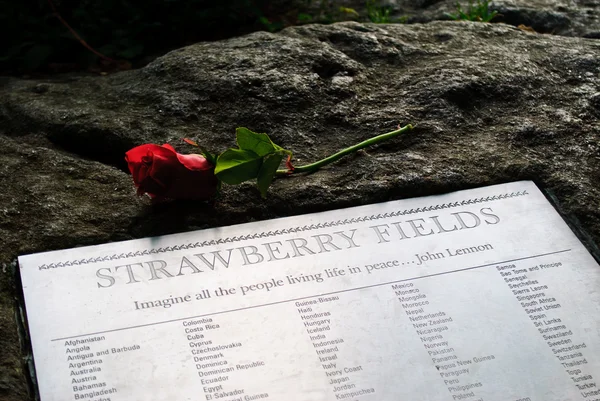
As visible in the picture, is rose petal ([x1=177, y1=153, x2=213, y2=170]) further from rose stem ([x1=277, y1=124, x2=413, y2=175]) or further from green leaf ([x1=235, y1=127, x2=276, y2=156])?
rose stem ([x1=277, y1=124, x2=413, y2=175])

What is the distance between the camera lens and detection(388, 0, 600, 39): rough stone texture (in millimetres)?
2861

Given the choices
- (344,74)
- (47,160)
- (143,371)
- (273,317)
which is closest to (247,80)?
(344,74)

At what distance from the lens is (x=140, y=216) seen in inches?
71.1

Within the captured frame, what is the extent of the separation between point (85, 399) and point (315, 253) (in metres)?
0.56

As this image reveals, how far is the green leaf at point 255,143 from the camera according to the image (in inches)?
70.2

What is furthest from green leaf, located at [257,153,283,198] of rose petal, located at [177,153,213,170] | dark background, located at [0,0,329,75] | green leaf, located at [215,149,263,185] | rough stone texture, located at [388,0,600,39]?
rough stone texture, located at [388,0,600,39]

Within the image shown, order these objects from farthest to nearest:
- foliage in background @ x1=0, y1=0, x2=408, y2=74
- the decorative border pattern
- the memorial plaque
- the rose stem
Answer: foliage in background @ x1=0, y1=0, x2=408, y2=74 → the rose stem → the decorative border pattern → the memorial plaque

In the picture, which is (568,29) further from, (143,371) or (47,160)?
(143,371)

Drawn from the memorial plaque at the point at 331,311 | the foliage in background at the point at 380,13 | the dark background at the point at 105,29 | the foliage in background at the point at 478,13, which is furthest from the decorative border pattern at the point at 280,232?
the dark background at the point at 105,29

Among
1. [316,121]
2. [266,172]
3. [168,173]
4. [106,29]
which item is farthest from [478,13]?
A: [168,173]

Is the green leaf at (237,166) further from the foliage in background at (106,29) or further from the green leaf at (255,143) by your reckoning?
the foliage in background at (106,29)

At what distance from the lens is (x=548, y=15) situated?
2.91m

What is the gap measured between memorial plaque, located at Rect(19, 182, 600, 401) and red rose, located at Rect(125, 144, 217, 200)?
100mm

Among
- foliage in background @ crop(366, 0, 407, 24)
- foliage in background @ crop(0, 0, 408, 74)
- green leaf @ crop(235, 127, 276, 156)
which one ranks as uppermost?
green leaf @ crop(235, 127, 276, 156)
